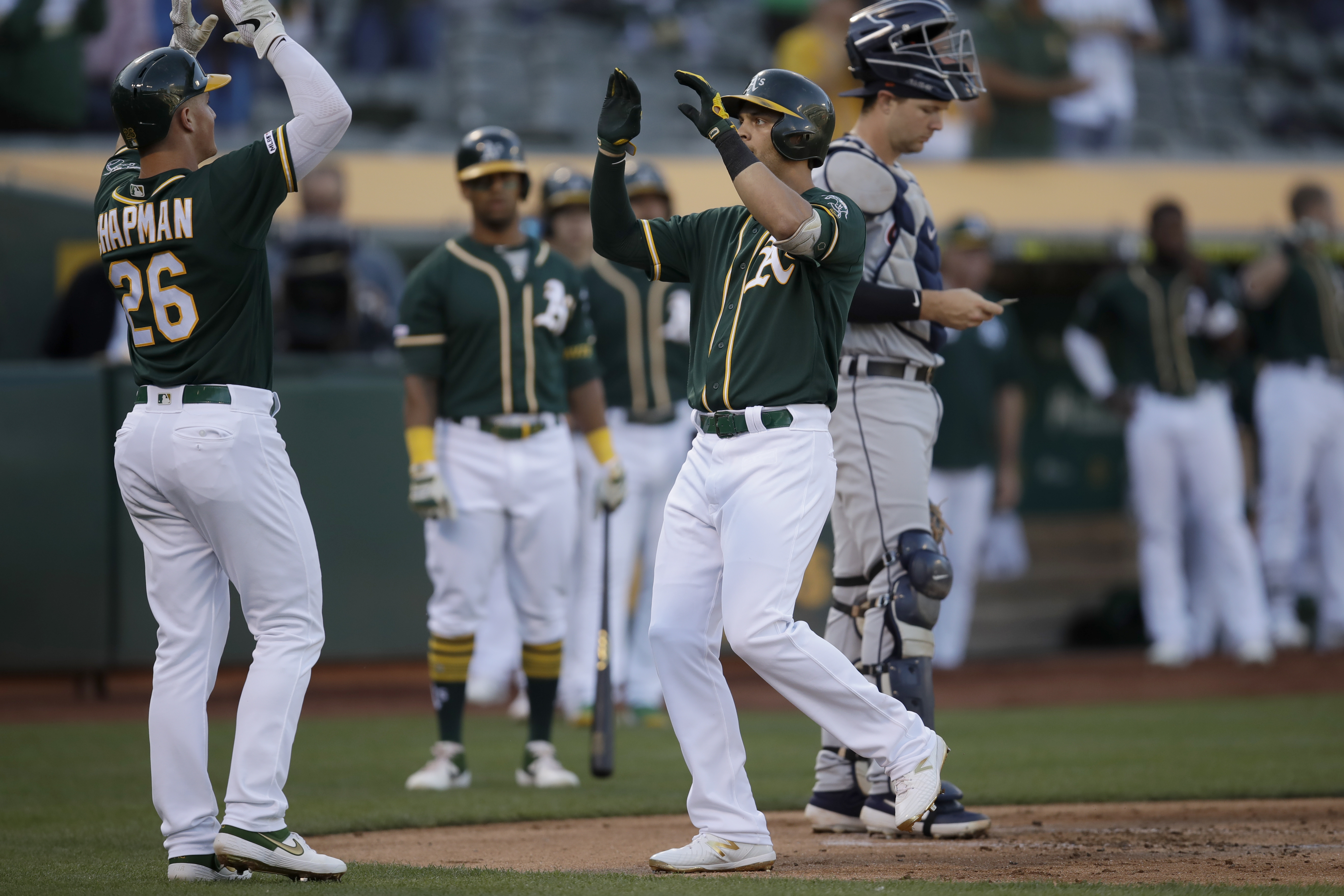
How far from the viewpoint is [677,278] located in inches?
171

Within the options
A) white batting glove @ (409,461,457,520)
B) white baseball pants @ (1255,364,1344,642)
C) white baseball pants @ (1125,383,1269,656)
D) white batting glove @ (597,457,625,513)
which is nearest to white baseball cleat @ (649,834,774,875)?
white batting glove @ (409,461,457,520)

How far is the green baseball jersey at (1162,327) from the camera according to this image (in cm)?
972

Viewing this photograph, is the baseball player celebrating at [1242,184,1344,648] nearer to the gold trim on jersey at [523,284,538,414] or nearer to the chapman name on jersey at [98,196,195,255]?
the gold trim on jersey at [523,284,538,414]

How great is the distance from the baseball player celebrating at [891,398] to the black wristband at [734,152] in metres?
0.95

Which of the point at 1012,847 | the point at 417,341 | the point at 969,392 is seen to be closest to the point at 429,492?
the point at 417,341

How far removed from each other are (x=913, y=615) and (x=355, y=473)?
15.7ft

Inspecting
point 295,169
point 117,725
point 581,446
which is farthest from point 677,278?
point 117,725

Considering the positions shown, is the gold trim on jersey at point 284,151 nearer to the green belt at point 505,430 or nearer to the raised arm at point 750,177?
the raised arm at point 750,177

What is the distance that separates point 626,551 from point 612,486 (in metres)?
1.62

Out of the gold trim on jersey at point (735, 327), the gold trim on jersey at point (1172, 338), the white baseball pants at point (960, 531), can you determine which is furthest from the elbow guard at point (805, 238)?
the gold trim on jersey at point (1172, 338)

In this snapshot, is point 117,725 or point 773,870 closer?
point 773,870

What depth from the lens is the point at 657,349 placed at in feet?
26.0

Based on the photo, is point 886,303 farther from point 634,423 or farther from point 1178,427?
point 1178,427

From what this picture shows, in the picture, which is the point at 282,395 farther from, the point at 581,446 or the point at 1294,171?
the point at 1294,171
